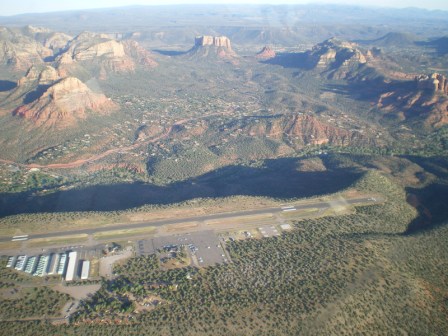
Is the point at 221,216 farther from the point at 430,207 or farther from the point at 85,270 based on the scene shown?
Result: the point at 430,207

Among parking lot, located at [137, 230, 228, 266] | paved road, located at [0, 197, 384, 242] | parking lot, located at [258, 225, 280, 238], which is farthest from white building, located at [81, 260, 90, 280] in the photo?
parking lot, located at [258, 225, 280, 238]

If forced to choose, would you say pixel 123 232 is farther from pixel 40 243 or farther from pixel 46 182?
pixel 46 182

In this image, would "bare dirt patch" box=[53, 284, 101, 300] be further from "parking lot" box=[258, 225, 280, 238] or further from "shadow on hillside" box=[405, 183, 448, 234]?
"shadow on hillside" box=[405, 183, 448, 234]

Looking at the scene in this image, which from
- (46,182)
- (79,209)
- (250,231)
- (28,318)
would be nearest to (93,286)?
(28,318)

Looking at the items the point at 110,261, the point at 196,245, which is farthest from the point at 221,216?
the point at 110,261

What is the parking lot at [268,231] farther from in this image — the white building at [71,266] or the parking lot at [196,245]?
the white building at [71,266]

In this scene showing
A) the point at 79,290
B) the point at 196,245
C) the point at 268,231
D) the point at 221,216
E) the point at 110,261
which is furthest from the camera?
the point at 221,216
